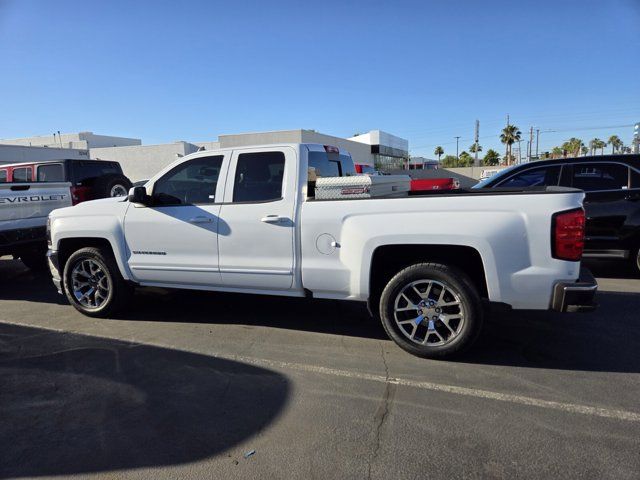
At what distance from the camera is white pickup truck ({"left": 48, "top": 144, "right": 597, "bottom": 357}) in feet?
11.4

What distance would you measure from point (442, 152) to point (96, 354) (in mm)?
128600

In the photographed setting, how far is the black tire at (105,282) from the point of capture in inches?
202

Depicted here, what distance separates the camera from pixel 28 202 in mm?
6984

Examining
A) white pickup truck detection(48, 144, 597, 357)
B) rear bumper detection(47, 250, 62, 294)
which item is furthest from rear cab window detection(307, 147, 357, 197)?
rear bumper detection(47, 250, 62, 294)

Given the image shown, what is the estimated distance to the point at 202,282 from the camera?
4.74 meters

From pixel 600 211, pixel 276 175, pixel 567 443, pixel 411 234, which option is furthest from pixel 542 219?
pixel 600 211

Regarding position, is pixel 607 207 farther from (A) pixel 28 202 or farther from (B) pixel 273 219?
(A) pixel 28 202

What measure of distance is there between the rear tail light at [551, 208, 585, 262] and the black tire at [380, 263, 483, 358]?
2.33 ft

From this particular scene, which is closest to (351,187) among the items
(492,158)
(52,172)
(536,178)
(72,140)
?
(536,178)

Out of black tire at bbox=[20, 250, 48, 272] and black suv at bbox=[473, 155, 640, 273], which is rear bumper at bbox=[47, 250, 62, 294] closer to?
black tire at bbox=[20, 250, 48, 272]

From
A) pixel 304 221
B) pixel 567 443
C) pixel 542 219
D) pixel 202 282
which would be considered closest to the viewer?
pixel 567 443

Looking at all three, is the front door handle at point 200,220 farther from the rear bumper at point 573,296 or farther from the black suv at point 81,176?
the black suv at point 81,176

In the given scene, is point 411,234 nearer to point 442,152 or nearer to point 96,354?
point 96,354

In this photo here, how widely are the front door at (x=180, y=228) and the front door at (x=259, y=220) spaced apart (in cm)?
15
